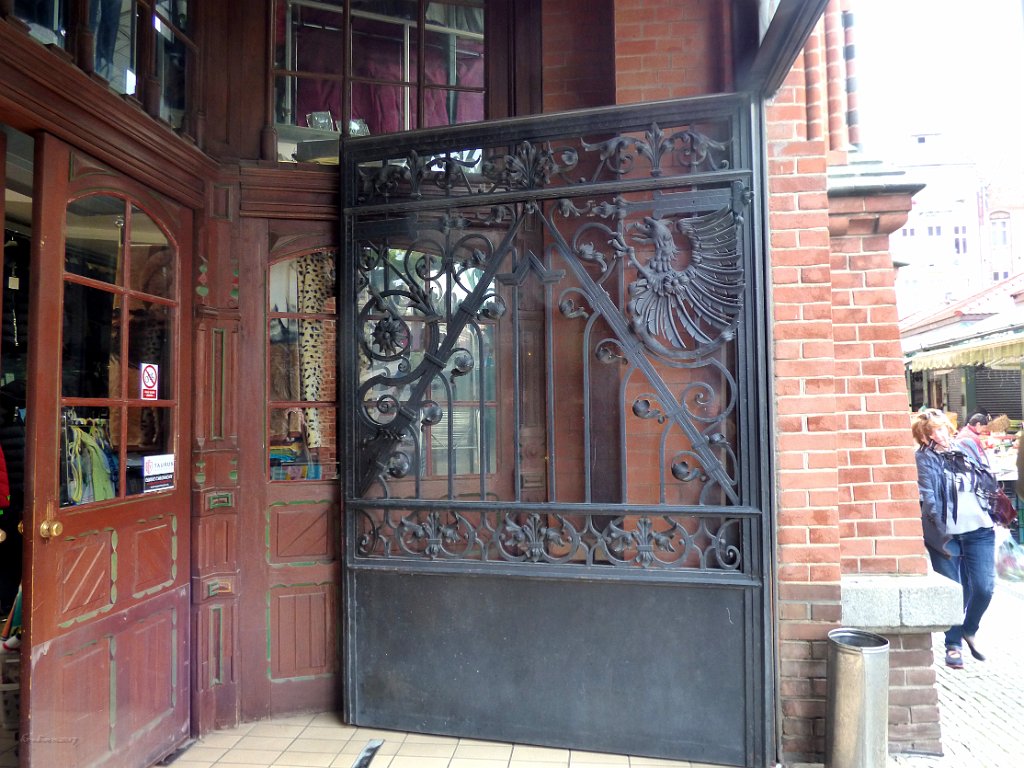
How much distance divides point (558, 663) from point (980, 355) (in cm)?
834

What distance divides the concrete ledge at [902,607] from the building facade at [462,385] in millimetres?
19

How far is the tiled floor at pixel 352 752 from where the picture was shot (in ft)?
10.5

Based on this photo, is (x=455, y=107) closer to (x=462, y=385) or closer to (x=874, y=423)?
(x=462, y=385)

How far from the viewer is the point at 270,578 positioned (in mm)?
3662

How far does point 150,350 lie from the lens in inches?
127

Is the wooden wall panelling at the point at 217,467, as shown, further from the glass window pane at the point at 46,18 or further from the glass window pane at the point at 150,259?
the glass window pane at the point at 46,18

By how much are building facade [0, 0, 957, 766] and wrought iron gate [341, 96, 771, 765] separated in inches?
0.7

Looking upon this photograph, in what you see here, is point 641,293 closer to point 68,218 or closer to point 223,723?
point 68,218

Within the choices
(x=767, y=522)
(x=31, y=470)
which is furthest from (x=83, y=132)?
(x=767, y=522)

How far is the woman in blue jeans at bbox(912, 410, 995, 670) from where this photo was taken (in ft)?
15.3

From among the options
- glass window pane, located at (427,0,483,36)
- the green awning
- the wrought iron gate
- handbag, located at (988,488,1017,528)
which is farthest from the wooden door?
the green awning

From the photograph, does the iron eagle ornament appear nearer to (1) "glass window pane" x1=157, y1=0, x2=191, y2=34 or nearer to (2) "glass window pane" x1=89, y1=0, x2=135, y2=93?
(2) "glass window pane" x1=89, y1=0, x2=135, y2=93

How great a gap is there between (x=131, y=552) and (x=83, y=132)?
173 centimetres

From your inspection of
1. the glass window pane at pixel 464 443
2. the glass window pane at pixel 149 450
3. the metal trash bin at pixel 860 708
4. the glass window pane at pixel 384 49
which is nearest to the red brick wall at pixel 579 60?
the glass window pane at pixel 384 49
